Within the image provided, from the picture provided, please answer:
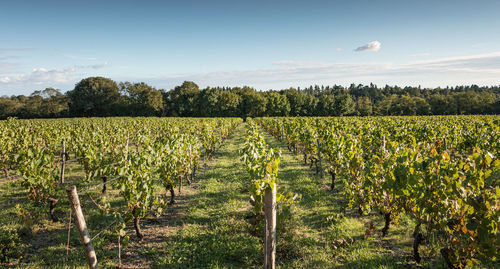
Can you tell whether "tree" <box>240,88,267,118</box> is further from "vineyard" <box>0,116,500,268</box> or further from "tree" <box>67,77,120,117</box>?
"vineyard" <box>0,116,500,268</box>

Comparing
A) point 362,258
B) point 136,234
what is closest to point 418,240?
point 362,258

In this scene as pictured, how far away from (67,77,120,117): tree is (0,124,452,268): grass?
72388mm

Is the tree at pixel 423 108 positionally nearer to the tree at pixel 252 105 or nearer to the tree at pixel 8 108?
the tree at pixel 252 105

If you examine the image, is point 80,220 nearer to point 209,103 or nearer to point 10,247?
point 10,247

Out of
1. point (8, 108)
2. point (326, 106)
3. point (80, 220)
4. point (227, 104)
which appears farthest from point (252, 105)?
point (8, 108)

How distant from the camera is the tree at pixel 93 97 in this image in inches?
2741

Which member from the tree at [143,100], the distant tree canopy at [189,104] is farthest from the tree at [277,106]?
the tree at [143,100]

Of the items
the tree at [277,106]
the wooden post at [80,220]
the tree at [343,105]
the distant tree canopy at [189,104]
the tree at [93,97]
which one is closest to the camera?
the wooden post at [80,220]

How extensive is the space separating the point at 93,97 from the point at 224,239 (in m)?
81.8

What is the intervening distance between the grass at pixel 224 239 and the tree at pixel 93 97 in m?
72.4

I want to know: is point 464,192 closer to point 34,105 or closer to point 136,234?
point 136,234

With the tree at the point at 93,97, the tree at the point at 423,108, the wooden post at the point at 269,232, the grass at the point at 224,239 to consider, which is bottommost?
the grass at the point at 224,239

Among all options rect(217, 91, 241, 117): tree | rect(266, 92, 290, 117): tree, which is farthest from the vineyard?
rect(266, 92, 290, 117): tree

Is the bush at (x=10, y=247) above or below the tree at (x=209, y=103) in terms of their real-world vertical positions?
below
